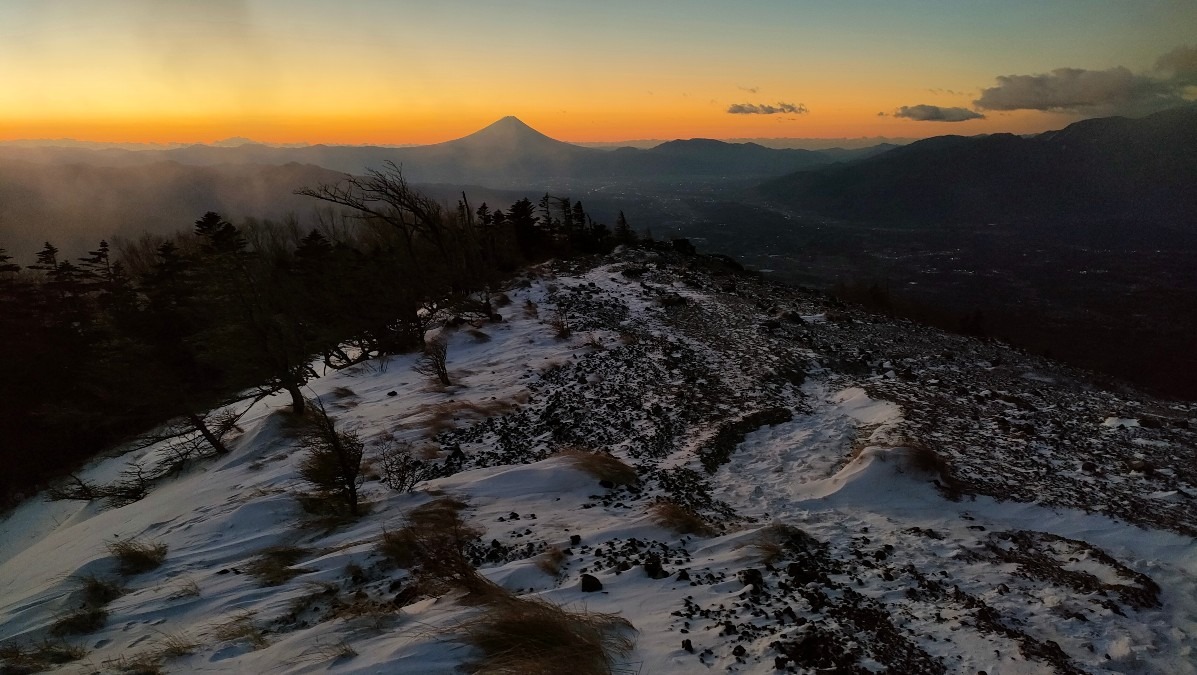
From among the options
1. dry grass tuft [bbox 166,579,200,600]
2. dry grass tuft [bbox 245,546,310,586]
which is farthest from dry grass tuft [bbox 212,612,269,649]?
dry grass tuft [bbox 166,579,200,600]

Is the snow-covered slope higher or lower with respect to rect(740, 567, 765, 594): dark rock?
lower

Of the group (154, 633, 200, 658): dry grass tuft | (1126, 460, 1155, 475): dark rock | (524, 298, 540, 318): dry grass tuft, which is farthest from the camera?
(524, 298, 540, 318): dry grass tuft

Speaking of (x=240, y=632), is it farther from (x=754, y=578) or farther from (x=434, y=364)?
(x=434, y=364)

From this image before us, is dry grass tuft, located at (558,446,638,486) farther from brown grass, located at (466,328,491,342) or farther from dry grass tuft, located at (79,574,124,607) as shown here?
brown grass, located at (466,328,491,342)

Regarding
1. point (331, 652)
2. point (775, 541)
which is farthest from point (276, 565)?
point (775, 541)

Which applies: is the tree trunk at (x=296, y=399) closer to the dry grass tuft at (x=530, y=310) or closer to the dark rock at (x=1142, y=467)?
the dry grass tuft at (x=530, y=310)

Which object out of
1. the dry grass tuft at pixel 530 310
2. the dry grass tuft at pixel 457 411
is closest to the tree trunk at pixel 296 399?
the dry grass tuft at pixel 457 411

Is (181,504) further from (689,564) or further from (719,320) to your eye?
(719,320)

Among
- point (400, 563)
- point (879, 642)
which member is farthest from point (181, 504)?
point (879, 642)
